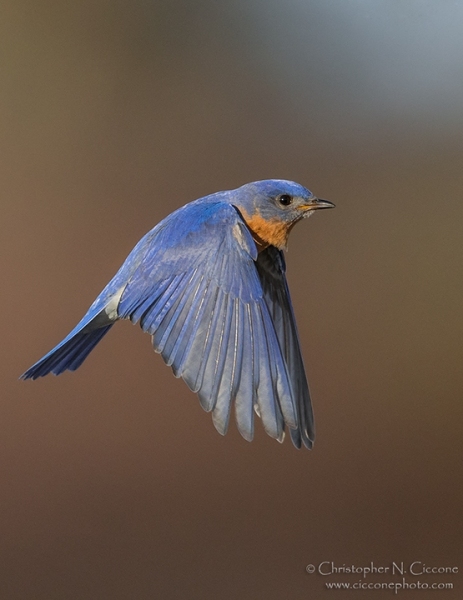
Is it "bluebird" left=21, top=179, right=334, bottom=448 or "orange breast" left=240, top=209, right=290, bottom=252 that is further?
"orange breast" left=240, top=209, right=290, bottom=252

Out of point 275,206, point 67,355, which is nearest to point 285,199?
point 275,206

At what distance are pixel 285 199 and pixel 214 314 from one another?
0.88 feet

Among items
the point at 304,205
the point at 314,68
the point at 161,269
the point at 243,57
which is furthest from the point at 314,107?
the point at 161,269

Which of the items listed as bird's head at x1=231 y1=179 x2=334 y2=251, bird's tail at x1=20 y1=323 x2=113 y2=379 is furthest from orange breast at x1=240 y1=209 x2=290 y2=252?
bird's tail at x1=20 y1=323 x2=113 y2=379

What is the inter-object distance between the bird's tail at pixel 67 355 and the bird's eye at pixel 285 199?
0.40m

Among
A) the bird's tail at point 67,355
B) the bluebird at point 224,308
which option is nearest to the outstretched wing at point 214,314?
the bluebird at point 224,308

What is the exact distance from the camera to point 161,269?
1.09 meters

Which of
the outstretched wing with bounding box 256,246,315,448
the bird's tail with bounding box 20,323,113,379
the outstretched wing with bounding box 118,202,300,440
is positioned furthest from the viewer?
the outstretched wing with bounding box 256,246,315,448

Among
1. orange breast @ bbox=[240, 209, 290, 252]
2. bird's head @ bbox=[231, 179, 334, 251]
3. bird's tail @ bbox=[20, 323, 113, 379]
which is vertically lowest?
bird's tail @ bbox=[20, 323, 113, 379]

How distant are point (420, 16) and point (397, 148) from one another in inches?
14.1

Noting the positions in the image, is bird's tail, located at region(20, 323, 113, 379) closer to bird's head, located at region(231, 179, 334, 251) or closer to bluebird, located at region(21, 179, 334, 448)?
bluebird, located at region(21, 179, 334, 448)

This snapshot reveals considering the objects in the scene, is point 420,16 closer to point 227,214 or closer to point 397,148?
point 397,148

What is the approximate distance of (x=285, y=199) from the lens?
45.8 inches

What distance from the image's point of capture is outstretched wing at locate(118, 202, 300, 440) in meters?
0.94
